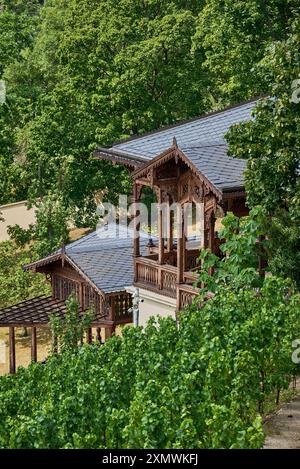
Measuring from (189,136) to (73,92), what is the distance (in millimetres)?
16952

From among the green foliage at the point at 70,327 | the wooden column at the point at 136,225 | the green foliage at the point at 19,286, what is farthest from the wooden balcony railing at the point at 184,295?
the green foliage at the point at 19,286

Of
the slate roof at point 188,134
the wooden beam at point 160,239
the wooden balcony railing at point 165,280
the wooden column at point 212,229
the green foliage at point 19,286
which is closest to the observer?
→ the wooden column at point 212,229

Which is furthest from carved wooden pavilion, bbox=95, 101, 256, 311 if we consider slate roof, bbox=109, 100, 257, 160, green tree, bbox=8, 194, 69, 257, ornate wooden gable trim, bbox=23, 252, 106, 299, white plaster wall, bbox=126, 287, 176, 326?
green tree, bbox=8, 194, 69, 257

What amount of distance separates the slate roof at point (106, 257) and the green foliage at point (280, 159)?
917cm

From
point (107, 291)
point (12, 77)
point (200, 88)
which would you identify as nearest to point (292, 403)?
point (107, 291)

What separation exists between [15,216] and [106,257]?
1757 cm

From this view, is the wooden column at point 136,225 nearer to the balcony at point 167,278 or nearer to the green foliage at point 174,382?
the balcony at point 167,278

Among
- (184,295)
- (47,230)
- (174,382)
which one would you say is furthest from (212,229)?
(47,230)

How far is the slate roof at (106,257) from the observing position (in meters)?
32.0

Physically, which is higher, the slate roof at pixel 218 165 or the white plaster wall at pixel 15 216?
the white plaster wall at pixel 15 216

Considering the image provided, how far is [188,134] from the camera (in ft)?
98.1

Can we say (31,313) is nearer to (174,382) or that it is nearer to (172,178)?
(172,178)

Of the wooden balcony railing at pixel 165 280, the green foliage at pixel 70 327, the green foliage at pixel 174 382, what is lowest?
the green foliage at pixel 174 382

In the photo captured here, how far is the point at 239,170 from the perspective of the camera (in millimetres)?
26562
